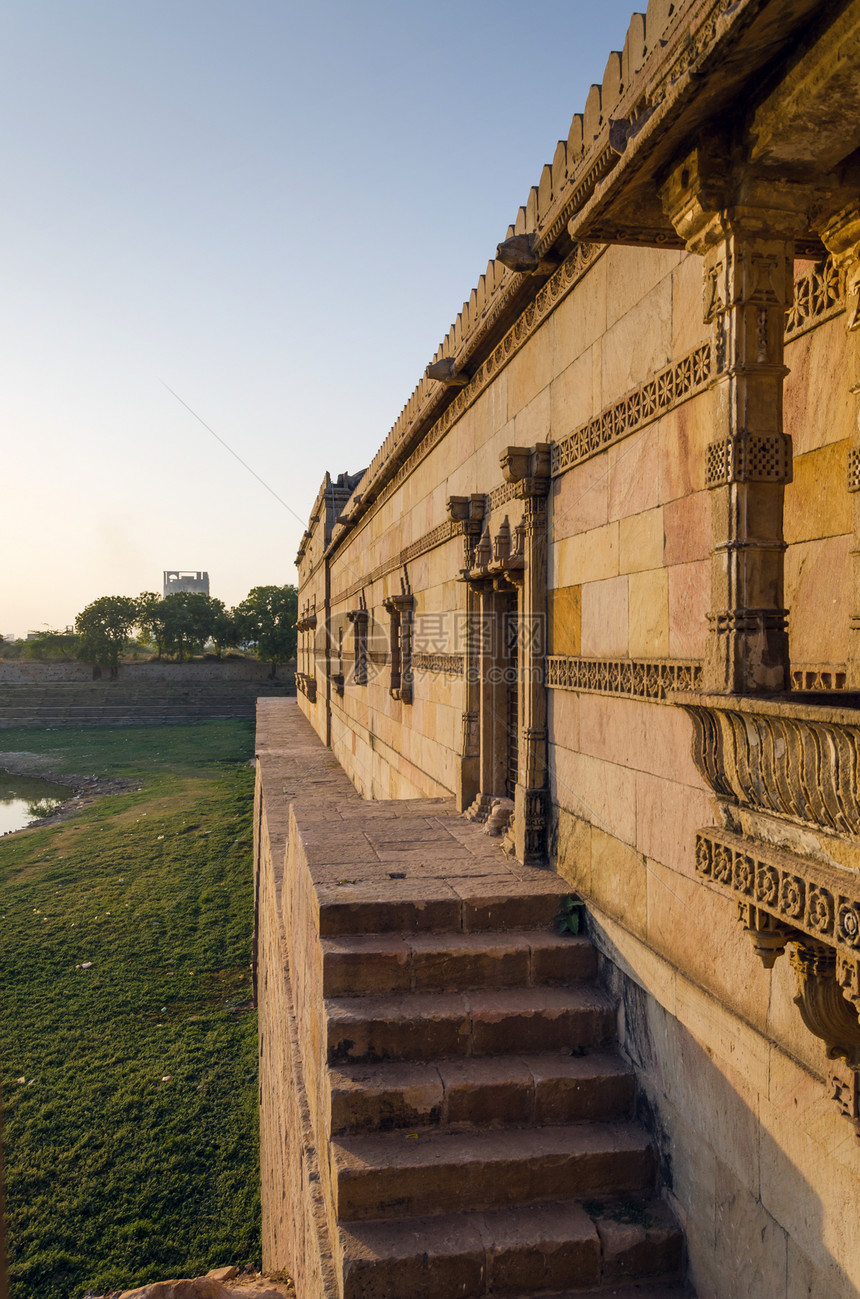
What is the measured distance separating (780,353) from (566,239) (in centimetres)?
282

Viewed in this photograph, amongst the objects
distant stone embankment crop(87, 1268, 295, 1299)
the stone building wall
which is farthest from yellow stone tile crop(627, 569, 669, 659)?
distant stone embankment crop(87, 1268, 295, 1299)

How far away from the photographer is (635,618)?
147 inches

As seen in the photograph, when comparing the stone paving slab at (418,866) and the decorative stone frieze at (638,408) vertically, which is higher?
the decorative stone frieze at (638,408)

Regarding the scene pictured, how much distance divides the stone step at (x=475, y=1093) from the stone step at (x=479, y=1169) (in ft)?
0.20

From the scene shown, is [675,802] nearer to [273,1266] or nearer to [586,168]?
[586,168]

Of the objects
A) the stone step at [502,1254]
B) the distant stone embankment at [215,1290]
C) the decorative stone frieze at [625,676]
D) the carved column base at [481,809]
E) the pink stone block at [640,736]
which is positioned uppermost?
the decorative stone frieze at [625,676]

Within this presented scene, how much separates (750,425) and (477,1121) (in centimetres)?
298

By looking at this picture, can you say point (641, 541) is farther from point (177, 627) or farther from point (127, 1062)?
point (177, 627)

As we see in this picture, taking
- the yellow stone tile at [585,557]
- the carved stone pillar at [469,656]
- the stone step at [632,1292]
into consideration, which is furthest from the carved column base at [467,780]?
the stone step at [632,1292]

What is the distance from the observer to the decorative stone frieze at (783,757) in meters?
1.72

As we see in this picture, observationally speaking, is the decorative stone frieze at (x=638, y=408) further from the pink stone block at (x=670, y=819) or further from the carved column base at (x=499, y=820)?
the carved column base at (x=499, y=820)

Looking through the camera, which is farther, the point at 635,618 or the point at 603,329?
the point at 603,329

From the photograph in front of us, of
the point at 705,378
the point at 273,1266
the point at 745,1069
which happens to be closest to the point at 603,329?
the point at 705,378

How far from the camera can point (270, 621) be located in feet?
183
